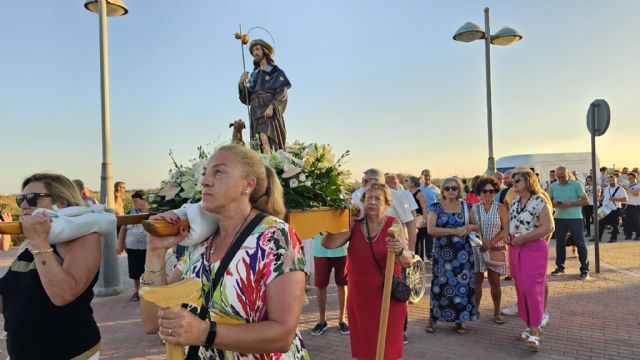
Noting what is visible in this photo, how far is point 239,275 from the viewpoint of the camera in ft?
5.88

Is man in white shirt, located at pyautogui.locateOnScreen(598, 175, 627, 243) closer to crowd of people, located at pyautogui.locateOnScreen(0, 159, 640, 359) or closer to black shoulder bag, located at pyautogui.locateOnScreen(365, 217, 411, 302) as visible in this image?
crowd of people, located at pyautogui.locateOnScreen(0, 159, 640, 359)

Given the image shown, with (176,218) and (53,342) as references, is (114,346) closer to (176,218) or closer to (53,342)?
(53,342)

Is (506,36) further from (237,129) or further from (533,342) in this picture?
(237,129)

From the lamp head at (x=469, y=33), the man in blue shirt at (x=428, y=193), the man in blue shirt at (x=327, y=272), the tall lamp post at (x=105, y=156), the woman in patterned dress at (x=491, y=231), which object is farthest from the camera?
the lamp head at (x=469, y=33)

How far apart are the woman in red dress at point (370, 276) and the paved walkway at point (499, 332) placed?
1127mm

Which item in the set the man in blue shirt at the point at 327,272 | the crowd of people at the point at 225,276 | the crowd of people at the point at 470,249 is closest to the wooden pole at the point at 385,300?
the crowd of people at the point at 225,276

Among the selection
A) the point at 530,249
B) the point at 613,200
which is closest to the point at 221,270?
the point at 530,249

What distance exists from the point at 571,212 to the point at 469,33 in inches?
178

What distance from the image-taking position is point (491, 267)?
19.2 ft

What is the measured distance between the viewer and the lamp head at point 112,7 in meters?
8.18

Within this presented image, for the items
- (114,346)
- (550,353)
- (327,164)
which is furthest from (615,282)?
(114,346)

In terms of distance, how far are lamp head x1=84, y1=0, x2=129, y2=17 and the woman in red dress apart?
6756mm

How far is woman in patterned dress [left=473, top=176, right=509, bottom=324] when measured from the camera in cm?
582

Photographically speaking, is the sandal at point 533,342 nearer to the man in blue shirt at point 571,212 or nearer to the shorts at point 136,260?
the man in blue shirt at point 571,212
